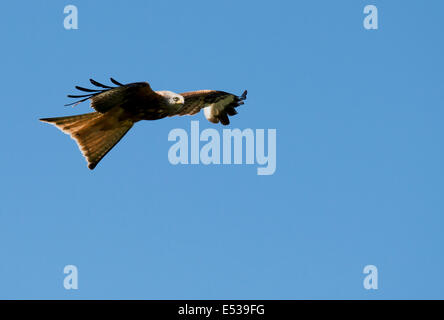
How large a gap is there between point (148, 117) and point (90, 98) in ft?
3.55

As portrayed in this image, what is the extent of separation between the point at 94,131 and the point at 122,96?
0.88 meters

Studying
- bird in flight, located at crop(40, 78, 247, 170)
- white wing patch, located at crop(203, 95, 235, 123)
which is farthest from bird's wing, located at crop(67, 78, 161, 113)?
white wing patch, located at crop(203, 95, 235, 123)

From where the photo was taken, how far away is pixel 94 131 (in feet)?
43.4

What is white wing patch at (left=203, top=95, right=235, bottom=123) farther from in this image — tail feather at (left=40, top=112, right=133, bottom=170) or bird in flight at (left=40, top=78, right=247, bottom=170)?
tail feather at (left=40, top=112, right=133, bottom=170)

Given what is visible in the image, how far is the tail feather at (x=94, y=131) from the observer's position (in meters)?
13.0

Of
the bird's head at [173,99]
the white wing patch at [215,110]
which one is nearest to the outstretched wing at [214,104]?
the white wing patch at [215,110]

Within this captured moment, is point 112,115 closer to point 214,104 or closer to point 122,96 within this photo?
point 122,96

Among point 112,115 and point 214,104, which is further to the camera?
point 214,104

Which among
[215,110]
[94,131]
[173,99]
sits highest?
[215,110]

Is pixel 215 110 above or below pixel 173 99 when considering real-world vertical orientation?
above

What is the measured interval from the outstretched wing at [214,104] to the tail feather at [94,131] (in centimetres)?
121

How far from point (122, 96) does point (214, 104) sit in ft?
6.95

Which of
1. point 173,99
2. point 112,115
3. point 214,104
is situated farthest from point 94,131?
point 214,104

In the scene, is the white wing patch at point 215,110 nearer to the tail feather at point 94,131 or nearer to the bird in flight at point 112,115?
the bird in flight at point 112,115
